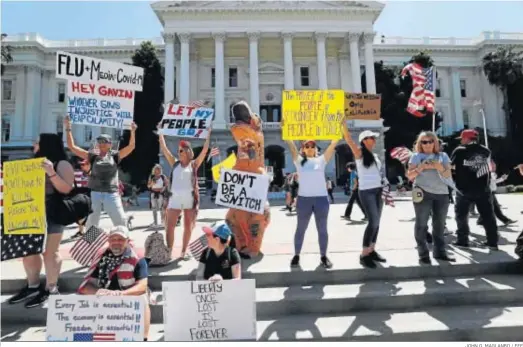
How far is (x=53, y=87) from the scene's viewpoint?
141 ft

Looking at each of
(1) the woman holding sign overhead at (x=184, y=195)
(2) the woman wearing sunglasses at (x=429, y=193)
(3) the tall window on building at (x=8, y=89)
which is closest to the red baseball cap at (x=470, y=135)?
(2) the woman wearing sunglasses at (x=429, y=193)

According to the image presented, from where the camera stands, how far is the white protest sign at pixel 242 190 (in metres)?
4.82

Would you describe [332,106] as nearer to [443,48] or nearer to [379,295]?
[379,295]

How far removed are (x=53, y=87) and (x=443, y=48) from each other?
156 ft

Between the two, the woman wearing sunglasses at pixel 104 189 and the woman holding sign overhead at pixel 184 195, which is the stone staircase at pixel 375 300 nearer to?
the woman holding sign overhead at pixel 184 195

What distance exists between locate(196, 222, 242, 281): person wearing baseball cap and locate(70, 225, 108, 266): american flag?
1301 millimetres

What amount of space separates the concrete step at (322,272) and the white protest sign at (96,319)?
134 centimetres

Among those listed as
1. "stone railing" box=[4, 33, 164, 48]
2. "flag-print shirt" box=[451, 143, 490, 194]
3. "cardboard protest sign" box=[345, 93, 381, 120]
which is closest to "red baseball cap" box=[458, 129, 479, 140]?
"flag-print shirt" box=[451, 143, 490, 194]

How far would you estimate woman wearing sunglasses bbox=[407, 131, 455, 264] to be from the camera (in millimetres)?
4637

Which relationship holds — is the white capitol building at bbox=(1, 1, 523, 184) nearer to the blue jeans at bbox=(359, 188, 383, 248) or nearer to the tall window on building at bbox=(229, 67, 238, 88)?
the tall window on building at bbox=(229, 67, 238, 88)

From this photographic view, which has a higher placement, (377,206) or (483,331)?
(377,206)

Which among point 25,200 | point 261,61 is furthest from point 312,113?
point 261,61

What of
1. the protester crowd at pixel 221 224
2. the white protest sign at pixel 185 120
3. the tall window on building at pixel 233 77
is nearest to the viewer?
the protester crowd at pixel 221 224

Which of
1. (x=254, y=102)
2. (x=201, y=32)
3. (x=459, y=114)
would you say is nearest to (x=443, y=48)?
(x=459, y=114)
